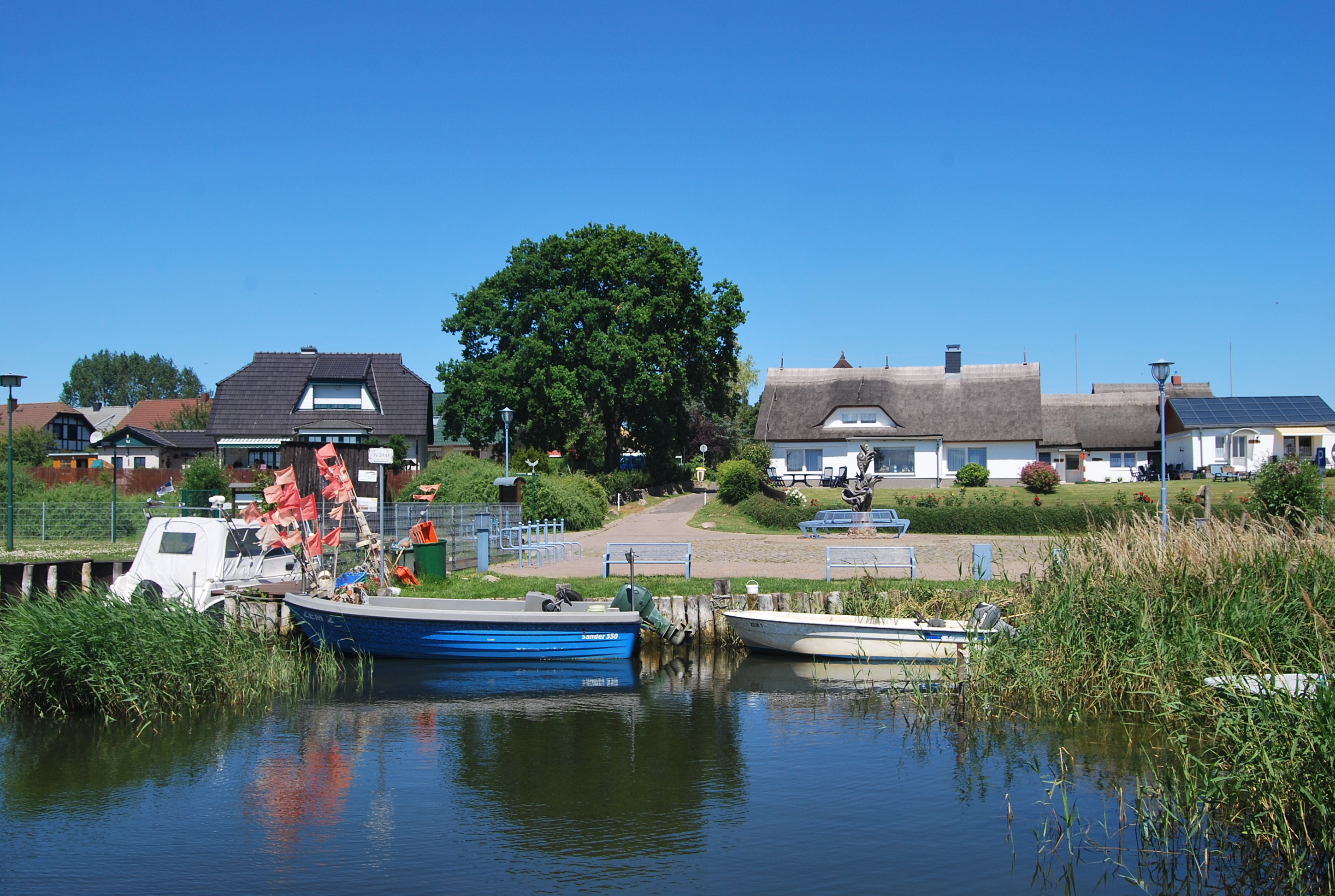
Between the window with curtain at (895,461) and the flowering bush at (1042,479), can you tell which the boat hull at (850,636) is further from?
the window with curtain at (895,461)

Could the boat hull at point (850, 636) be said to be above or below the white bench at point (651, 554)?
below

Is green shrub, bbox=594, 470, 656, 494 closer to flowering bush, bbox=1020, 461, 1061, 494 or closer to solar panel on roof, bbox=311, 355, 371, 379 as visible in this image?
solar panel on roof, bbox=311, 355, 371, 379

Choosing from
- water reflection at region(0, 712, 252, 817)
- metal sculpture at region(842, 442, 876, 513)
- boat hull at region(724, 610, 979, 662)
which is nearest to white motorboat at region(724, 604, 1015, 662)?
boat hull at region(724, 610, 979, 662)

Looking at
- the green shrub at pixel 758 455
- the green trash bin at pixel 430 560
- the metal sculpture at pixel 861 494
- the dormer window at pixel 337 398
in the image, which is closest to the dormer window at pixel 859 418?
the green shrub at pixel 758 455

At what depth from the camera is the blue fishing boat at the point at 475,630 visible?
56.6 ft

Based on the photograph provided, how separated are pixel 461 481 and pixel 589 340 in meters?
17.7

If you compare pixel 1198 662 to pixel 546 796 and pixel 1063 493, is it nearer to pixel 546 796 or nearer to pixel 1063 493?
pixel 546 796

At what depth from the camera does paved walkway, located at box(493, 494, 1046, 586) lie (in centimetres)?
2231

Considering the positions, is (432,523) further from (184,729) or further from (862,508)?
(862,508)

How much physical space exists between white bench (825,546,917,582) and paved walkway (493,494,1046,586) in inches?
27.8

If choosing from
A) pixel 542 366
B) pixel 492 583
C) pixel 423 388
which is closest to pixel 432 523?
pixel 492 583

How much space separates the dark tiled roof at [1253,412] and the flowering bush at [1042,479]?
1154cm

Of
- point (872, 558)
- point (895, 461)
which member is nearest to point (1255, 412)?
point (895, 461)

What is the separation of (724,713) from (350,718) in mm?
5237
